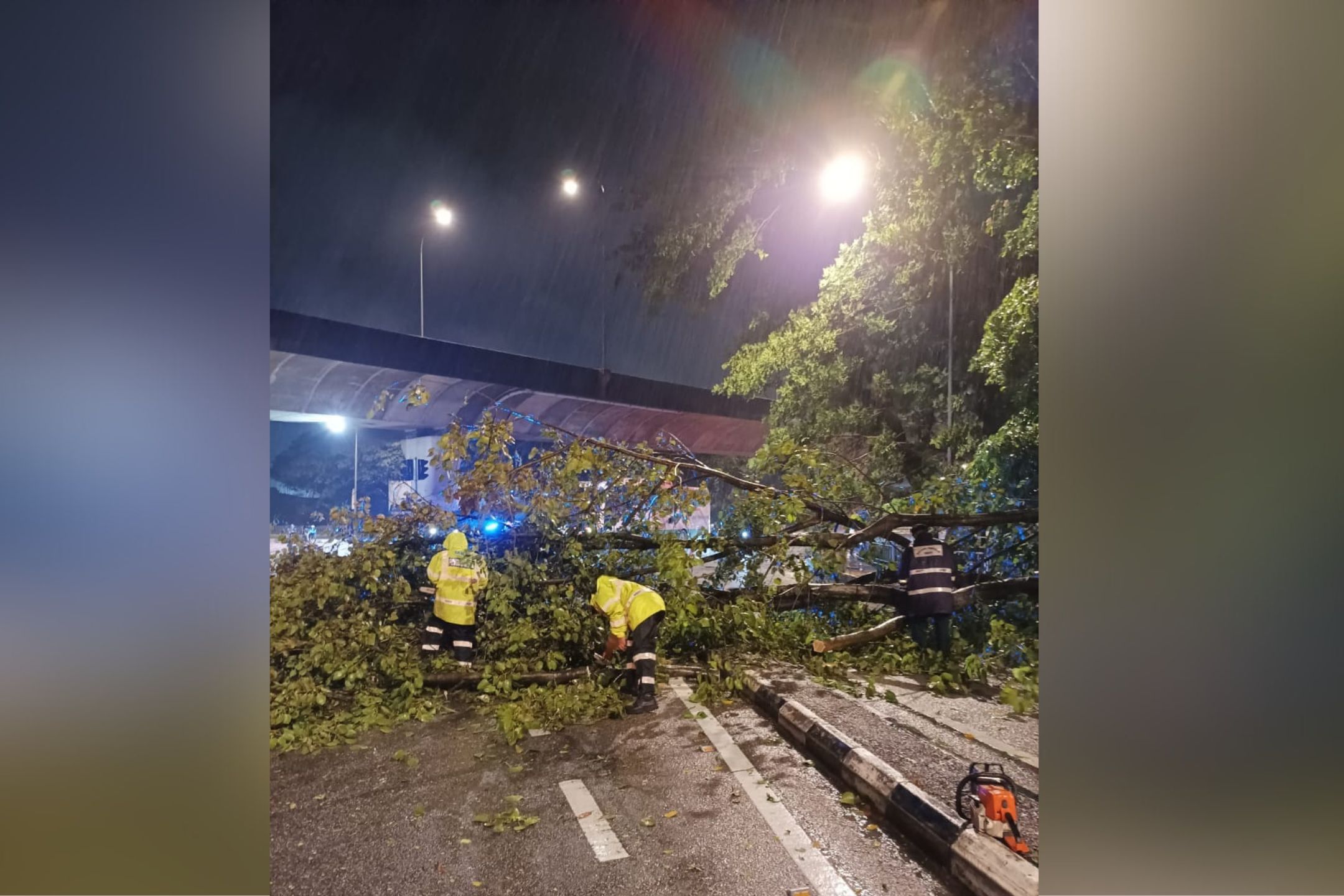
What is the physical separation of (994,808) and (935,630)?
2104mm

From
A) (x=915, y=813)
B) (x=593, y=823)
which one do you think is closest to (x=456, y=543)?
(x=593, y=823)

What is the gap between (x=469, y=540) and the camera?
502 cm

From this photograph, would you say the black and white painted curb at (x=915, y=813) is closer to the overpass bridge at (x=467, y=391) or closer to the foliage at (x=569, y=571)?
the foliage at (x=569, y=571)

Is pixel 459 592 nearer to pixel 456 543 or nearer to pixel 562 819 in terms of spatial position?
pixel 456 543

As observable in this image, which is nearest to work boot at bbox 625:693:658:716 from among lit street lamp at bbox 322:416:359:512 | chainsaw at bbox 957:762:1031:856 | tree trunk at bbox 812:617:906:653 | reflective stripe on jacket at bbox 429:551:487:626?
tree trunk at bbox 812:617:906:653

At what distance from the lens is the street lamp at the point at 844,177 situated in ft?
15.0

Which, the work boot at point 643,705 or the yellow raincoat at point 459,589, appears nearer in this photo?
the work boot at point 643,705

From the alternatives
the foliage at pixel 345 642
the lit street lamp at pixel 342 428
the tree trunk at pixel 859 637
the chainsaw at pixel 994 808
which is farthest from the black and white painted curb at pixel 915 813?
the lit street lamp at pixel 342 428

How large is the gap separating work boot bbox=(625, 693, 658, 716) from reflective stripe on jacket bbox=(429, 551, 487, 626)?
4.46 ft

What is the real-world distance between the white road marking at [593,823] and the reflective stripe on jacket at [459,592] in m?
1.78

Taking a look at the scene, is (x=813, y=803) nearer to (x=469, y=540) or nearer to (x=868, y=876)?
(x=868, y=876)
